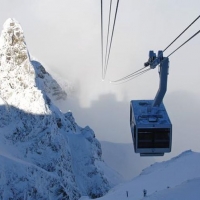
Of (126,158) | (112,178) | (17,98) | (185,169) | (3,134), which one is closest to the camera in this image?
(185,169)

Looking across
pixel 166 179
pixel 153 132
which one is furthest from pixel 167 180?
pixel 153 132

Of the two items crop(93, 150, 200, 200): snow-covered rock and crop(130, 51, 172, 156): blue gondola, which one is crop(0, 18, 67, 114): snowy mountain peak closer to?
crop(93, 150, 200, 200): snow-covered rock

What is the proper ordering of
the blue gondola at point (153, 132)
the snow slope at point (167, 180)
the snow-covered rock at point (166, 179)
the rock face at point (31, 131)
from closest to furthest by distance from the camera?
the blue gondola at point (153, 132)
the snow slope at point (167, 180)
the snow-covered rock at point (166, 179)
the rock face at point (31, 131)

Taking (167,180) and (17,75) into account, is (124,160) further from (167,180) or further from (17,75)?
(167,180)

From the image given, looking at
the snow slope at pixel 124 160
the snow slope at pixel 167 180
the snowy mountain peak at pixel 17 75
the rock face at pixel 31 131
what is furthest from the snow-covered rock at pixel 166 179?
the snow slope at pixel 124 160

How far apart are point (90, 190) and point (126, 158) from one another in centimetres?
7653

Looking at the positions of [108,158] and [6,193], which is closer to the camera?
[6,193]

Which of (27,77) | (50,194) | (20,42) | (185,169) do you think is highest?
(20,42)

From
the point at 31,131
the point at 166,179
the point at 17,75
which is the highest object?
the point at 17,75

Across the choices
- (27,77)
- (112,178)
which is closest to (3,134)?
(27,77)

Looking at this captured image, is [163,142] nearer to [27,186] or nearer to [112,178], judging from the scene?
[27,186]

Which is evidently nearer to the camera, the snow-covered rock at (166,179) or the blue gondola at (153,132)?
the blue gondola at (153,132)

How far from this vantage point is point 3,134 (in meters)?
92.2

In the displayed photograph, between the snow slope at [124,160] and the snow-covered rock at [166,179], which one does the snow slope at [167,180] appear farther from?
the snow slope at [124,160]
